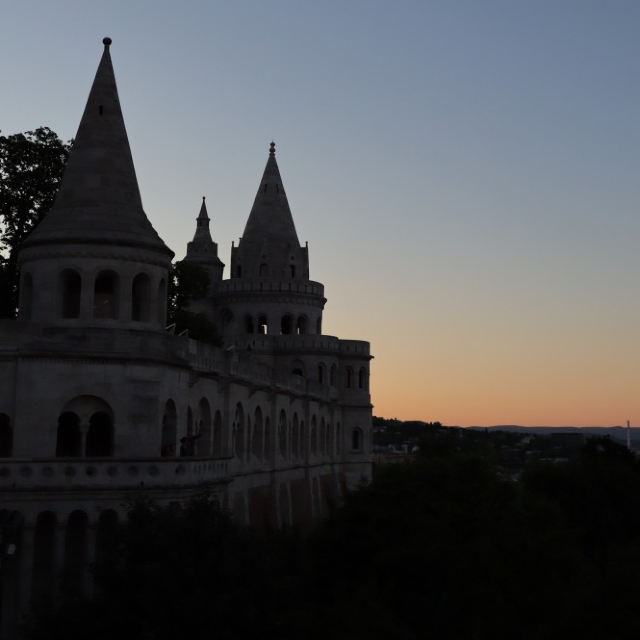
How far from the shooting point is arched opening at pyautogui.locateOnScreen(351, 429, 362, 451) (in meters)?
58.2

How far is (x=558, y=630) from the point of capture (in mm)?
21203

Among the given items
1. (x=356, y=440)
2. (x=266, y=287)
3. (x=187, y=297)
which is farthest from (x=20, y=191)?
(x=356, y=440)

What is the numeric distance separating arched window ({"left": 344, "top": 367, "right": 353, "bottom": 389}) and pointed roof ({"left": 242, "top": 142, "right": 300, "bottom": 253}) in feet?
24.4

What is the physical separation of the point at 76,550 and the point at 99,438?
4.13 metres

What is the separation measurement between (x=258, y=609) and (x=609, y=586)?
26.0 ft

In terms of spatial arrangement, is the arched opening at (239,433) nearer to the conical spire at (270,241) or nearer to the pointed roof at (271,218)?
the conical spire at (270,241)

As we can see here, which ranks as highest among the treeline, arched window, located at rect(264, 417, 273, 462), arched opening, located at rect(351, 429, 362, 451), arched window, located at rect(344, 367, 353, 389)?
arched window, located at rect(344, 367, 353, 389)

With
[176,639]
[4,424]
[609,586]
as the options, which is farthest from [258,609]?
[4,424]

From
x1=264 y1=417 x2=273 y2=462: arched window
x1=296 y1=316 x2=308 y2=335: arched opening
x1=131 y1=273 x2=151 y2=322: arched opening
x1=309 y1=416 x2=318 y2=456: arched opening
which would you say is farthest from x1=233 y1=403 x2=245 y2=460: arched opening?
x1=296 y1=316 x2=308 y2=335: arched opening

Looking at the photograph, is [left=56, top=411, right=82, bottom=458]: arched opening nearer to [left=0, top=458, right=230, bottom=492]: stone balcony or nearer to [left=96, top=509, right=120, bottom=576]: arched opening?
[left=0, top=458, right=230, bottom=492]: stone balcony

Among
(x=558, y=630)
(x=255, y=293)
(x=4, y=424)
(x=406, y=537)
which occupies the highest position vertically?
(x=255, y=293)

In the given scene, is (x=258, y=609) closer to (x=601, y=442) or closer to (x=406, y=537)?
(x=406, y=537)

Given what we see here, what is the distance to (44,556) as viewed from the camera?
2322 centimetres

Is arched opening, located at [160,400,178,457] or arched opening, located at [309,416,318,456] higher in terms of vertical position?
arched opening, located at [309,416,318,456]
